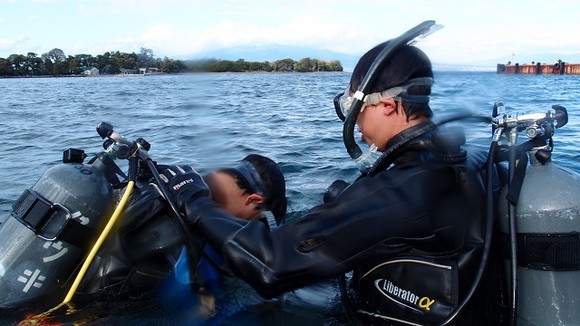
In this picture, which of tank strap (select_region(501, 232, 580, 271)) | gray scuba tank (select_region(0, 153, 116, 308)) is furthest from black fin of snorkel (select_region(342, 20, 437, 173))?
gray scuba tank (select_region(0, 153, 116, 308))

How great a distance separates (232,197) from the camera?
12.5ft

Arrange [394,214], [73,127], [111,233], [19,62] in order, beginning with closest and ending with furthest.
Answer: [394,214], [111,233], [73,127], [19,62]

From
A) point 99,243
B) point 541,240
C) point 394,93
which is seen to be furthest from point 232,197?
point 541,240

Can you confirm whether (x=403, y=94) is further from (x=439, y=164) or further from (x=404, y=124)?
(x=439, y=164)

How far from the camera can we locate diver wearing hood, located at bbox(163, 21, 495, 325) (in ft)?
7.61

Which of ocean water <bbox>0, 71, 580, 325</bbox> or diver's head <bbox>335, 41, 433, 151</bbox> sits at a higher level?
diver's head <bbox>335, 41, 433, 151</bbox>

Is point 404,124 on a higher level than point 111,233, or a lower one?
higher

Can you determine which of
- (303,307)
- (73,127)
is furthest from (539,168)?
(73,127)

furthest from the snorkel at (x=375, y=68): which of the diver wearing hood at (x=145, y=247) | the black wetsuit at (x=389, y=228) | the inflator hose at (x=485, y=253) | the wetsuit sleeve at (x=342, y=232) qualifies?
the diver wearing hood at (x=145, y=247)

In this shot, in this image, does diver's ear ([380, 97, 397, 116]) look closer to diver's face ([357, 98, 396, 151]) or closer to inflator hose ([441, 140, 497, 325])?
diver's face ([357, 98, 396, 151])

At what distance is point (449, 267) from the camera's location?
2428 mm

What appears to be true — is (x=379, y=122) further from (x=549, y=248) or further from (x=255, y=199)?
(x=255, y=199)

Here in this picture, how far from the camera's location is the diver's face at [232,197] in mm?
3766

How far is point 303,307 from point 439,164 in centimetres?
185
